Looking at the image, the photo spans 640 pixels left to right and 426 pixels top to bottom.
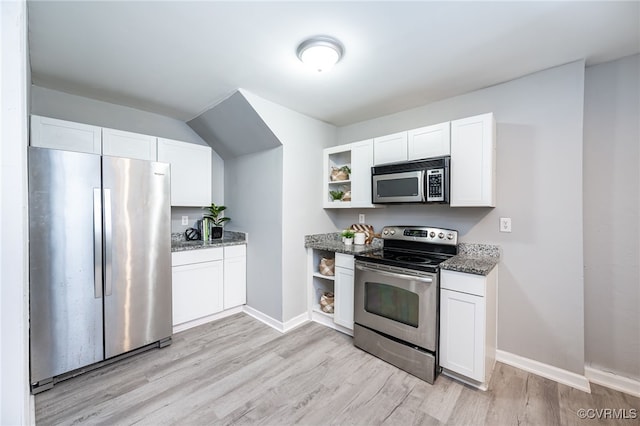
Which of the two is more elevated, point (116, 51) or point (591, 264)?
point (116, 51)

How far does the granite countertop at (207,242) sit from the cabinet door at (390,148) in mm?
1938

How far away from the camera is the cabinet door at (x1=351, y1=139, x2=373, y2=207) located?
2869 millimetres

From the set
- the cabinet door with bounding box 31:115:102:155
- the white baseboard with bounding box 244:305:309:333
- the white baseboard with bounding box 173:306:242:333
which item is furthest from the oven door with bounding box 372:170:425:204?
the cabinet door with bounding box 31:115:102:155

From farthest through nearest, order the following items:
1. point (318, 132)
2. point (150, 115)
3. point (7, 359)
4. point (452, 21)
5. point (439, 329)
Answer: point (318, 132) < point (150, 115) < point (439, 329) < point (452, 21) < point (7, 359)

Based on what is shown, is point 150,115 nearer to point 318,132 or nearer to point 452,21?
point 318,132

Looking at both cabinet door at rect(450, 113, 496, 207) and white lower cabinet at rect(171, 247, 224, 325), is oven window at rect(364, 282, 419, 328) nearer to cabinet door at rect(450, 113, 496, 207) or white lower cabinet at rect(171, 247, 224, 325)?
cabinet door at rect(450, 113, 496, 207)

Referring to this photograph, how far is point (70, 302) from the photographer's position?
1.95 metres

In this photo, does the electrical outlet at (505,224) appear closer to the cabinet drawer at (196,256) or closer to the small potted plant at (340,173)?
the small potted plant at (340,173)

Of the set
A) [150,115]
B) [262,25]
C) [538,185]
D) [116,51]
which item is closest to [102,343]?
[116,51]

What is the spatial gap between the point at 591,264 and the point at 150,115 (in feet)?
15.0

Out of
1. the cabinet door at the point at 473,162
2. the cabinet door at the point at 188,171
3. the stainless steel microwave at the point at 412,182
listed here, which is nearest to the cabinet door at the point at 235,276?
the cabinet door at the point at 188,171

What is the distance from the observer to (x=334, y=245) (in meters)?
3.08

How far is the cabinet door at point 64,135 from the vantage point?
2217 mm

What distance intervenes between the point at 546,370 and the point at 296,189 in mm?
2740
